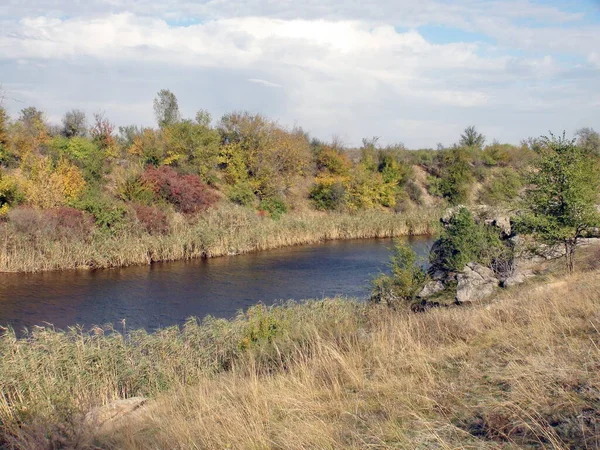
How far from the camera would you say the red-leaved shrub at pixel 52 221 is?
2570 cm

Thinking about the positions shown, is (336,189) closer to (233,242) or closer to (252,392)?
(233,242)

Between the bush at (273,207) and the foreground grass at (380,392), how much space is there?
30524 mm

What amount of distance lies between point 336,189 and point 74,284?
25.5 m

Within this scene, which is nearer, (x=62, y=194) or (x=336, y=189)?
(x=62, y=194)

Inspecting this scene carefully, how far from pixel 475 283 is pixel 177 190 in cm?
2314

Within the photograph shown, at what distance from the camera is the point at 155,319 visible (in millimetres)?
17688

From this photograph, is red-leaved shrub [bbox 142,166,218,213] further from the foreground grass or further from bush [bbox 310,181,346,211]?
the foreground grass

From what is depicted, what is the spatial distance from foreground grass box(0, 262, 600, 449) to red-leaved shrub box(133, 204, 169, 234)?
20.8 meters

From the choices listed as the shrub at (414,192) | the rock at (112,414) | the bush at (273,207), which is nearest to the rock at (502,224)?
the rock at (112,414)

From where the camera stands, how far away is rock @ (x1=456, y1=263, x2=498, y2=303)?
14.6 meters

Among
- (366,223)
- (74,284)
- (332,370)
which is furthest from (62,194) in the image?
(332,370)

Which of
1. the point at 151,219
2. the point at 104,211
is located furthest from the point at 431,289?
the point at 104,211

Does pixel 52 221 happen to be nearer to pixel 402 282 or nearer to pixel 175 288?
pixel 175 288

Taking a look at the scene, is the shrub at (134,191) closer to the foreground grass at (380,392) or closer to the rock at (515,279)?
the rock at (515,279)
